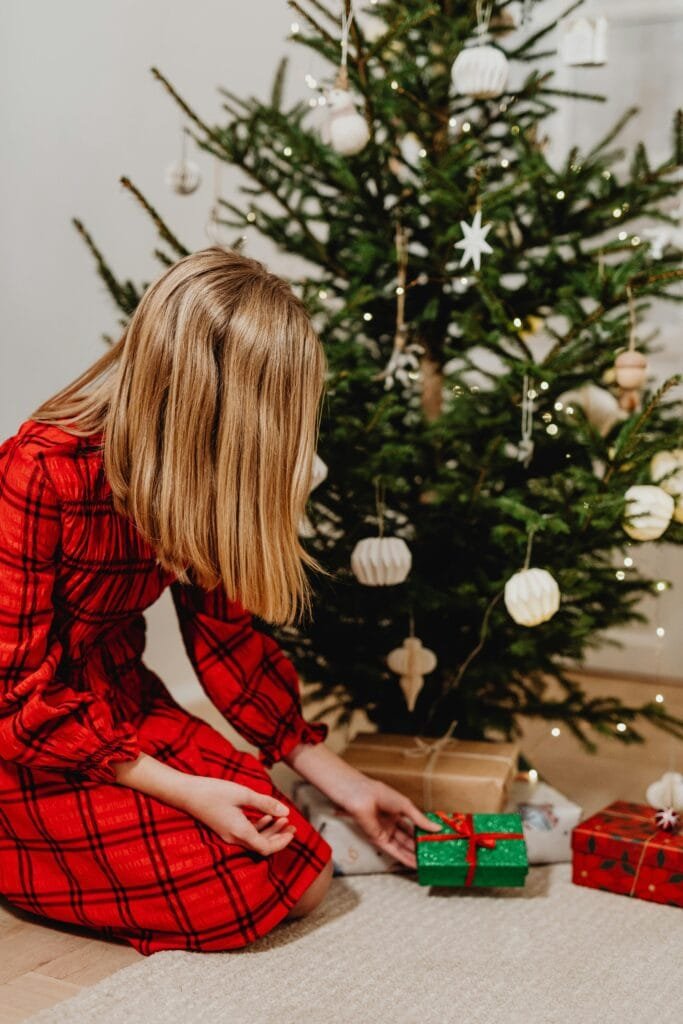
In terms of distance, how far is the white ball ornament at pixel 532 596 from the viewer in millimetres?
1402

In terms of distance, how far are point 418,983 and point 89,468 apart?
658 mm

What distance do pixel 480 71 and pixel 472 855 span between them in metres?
0.99

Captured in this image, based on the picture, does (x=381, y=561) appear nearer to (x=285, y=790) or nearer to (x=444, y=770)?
(x=444, y=770)

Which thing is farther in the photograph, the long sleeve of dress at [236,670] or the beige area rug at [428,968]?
the long sleeve of dress at [236,670]

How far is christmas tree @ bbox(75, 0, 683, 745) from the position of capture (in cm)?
146

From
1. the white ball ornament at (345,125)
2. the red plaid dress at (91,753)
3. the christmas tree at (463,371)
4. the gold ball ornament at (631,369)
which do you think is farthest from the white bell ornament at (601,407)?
the red plaid dress at (91,753)

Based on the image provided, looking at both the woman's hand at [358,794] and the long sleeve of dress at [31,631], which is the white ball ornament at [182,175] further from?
the woman's hand at [358,794]

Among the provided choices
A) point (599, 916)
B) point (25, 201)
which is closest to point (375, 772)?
point (599, 916)

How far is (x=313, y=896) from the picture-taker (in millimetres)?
1342

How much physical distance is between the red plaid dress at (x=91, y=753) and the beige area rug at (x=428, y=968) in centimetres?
6

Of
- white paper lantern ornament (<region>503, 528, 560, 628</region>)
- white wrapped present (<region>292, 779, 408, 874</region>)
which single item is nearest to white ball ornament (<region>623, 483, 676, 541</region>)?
white paper lantern ornament (<region>503, 528, 560, 628</region>)

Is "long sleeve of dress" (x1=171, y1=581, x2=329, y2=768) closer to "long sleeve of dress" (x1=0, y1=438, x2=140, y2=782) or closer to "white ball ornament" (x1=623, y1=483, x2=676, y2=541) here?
"long sleeve of dress" (x1=0, y1=438, x2=140, y2=782)

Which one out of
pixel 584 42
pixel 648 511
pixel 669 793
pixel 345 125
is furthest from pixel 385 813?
pixel 584 42

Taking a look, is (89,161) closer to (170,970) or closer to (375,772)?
(375,772)
